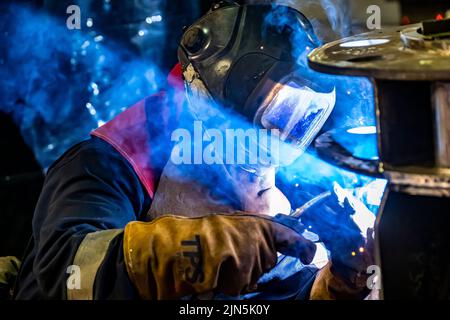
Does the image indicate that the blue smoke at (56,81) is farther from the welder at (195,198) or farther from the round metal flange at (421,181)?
the round metal flange at (421,181)

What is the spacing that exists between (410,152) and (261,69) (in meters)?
0.94

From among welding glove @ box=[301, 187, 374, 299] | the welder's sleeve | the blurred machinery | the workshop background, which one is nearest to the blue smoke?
the workshop background

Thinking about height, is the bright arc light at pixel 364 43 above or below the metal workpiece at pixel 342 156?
above

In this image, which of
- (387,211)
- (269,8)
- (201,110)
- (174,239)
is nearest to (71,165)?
(201,110)

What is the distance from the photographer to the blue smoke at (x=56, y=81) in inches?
195

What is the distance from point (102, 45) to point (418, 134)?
3.41 metres

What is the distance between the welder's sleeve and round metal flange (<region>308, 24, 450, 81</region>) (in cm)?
91

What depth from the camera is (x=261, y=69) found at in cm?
291

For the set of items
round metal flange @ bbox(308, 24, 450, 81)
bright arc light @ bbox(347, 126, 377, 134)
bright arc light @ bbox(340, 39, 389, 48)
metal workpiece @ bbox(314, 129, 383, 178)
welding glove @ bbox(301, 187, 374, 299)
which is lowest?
welding glove @ bbox(301, 187, 374, 299)

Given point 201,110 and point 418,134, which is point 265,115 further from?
point 418,134

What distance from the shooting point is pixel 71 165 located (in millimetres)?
3070

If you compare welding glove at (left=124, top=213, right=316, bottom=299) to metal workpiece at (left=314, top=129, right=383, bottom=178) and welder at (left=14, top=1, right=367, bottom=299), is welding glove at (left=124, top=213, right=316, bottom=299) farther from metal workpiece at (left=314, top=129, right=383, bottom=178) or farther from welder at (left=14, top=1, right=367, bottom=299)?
metal workpiece at (left=314, top=129, right=383, bottom=178)

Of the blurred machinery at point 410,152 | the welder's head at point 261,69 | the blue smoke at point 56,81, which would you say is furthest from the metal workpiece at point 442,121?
the blue smoke at point 56,81

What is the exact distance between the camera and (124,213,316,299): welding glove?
2.43 m
